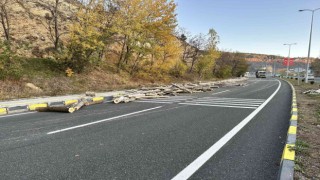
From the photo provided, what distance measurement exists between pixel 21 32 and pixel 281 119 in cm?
2321

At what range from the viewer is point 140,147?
5.04 m

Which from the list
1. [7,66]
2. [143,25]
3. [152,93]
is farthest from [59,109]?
[143,25]

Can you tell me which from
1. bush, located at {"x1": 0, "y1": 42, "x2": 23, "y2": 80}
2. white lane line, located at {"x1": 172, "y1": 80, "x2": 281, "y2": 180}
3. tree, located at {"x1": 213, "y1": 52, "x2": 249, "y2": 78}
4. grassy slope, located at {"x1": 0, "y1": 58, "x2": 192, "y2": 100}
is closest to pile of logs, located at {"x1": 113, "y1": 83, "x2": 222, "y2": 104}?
grassy slope, located at {"x1": 0, "y1": 58, "x2": 192, "y2": 100}

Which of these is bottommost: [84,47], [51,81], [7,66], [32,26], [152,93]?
[152,93]

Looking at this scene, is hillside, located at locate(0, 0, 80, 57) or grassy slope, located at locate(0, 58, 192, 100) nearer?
grassy slope, located at locate(0, 58, 192, 100)

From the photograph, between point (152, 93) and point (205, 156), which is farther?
point (152, 93)

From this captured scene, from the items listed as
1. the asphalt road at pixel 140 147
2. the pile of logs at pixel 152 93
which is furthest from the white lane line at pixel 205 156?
the pile of logs at pixel 152 93

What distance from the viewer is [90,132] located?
6215 mm

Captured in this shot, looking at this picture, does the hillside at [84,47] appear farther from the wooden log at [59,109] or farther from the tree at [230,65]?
the tree at [230,65]

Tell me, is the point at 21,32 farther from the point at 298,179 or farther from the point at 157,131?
the point at 298,179

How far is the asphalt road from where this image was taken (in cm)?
381

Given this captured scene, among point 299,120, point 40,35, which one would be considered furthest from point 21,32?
point 299,120

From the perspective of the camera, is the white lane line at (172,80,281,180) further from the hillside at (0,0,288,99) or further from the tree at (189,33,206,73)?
the tree at (189,33,206,73)

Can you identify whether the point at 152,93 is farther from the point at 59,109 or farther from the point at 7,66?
the point at 7,66
